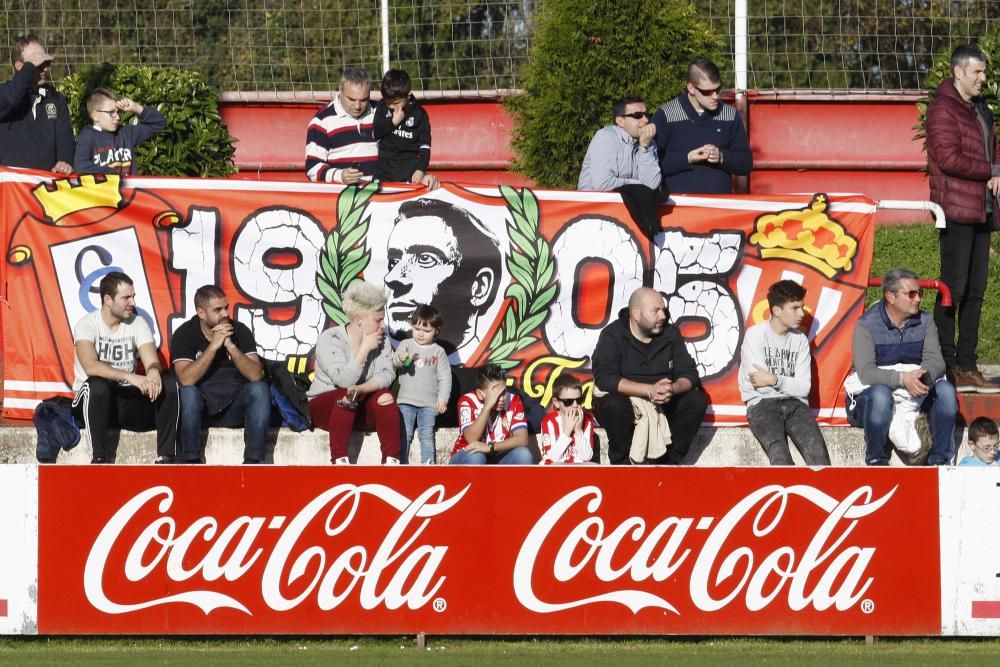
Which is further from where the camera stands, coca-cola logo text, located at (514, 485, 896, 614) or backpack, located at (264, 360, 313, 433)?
backpack, located at (264, 360, 313, 433)

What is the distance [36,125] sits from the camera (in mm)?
11438

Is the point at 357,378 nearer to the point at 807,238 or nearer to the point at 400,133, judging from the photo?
the point at 400,133

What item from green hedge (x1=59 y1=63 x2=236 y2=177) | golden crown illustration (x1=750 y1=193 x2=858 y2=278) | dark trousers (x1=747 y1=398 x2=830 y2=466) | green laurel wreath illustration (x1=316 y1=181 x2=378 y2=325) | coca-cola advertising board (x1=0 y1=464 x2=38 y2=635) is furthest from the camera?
green hedge (x1=59 y1=63 x2=236 y2=177)

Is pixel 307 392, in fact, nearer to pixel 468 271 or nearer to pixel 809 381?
pixel 468 271

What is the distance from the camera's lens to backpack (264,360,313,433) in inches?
415

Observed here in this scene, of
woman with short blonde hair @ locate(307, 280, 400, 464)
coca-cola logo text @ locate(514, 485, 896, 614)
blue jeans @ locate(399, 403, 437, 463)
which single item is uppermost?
woman with short blonde hair @ locate(307, 280, 400, 464)

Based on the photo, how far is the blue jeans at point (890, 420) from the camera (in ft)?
34.1

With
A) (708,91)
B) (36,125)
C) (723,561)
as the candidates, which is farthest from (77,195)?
(723,561)

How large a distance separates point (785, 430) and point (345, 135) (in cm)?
384

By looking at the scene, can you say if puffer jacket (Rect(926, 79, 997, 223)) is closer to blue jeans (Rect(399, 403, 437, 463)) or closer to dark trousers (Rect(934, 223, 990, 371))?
dark trousers (Rect(934, 223, 990, 371))

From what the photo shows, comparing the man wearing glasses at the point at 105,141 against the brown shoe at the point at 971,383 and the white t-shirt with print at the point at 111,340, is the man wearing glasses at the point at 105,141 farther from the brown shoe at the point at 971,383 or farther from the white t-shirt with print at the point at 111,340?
the brown shoe at the point at 971,383

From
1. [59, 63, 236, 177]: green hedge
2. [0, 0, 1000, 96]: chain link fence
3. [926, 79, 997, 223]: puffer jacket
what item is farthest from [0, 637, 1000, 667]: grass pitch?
[0, 0, 1000, 96]: chain link fence

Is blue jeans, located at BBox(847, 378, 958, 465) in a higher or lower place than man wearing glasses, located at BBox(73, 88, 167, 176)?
lower

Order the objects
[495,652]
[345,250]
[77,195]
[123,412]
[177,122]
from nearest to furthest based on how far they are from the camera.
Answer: [495,652], [123,412], [77,195], [345,250], [177,122]
